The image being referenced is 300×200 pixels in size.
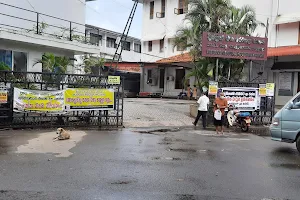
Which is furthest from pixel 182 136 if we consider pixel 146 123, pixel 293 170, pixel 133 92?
pixel 133 92

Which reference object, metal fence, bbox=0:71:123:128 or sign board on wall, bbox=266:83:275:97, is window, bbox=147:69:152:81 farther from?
metal fence, bbox=0:71:123:128

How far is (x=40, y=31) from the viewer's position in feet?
53.2

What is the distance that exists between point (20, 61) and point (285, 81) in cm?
1699

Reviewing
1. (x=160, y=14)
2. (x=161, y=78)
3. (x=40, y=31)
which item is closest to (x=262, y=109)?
(x=40, y=31)

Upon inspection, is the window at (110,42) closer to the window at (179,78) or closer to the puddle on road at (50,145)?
the window at (179,78)

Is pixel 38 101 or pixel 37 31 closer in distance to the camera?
pixel 38 101

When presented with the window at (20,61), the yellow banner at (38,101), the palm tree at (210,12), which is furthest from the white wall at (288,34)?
the yellow banner at (38,101)

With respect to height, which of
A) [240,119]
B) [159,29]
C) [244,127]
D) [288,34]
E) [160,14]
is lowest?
[244,127]

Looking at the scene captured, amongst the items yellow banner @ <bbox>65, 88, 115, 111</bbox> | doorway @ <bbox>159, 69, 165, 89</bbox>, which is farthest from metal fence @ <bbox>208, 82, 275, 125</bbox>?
doorway @ <bbox>159, 69, 165, 89</bbox>

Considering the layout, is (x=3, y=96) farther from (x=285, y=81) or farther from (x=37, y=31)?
(x=285, y=81)

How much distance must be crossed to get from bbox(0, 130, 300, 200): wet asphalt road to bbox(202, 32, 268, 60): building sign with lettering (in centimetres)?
523

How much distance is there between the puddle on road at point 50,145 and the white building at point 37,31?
6.54 meters

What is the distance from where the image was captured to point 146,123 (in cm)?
1371

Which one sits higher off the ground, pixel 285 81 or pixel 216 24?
pixel 216 24
